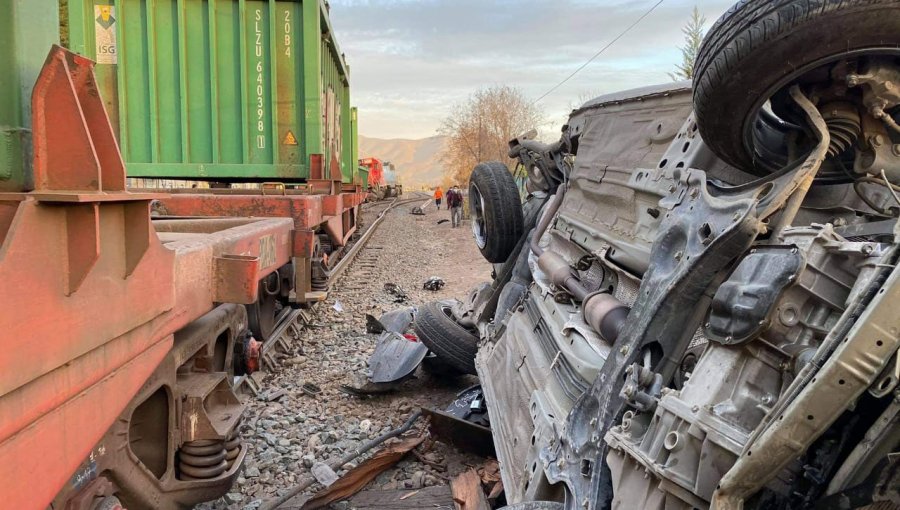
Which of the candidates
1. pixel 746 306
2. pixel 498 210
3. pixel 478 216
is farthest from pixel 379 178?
pixel 746 306

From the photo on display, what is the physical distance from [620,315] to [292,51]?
511 cm

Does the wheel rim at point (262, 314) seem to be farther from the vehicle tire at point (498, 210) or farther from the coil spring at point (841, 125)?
the coil spring at point (841, 125)

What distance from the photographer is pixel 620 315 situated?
2588 mm

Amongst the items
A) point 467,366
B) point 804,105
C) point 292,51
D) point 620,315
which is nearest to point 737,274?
point 804,105

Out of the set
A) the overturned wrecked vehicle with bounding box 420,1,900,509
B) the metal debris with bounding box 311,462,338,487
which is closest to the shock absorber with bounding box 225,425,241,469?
the metal debris with bounding box 311,462,338,487

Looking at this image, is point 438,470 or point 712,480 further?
point 438,470

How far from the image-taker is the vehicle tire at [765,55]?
1.73 m

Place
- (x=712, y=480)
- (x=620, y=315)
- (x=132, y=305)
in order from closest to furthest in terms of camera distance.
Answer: (x=712, y=480) → (x=132, y=305) → (x=620, y=315)

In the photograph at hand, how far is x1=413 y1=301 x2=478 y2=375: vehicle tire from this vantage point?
15.1ft

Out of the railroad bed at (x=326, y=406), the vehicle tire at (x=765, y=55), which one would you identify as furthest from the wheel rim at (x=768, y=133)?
the railroad bed at (x=326, y=406)

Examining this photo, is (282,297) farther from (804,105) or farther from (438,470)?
(804,105)

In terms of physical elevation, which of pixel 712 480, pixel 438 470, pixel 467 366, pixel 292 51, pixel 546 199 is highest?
pixel 292 51

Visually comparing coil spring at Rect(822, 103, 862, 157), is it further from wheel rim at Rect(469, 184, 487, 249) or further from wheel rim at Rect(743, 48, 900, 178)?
wheel rim at Rect(469, 184, 487, 249)

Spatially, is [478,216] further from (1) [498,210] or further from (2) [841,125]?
(2) [841,125]
